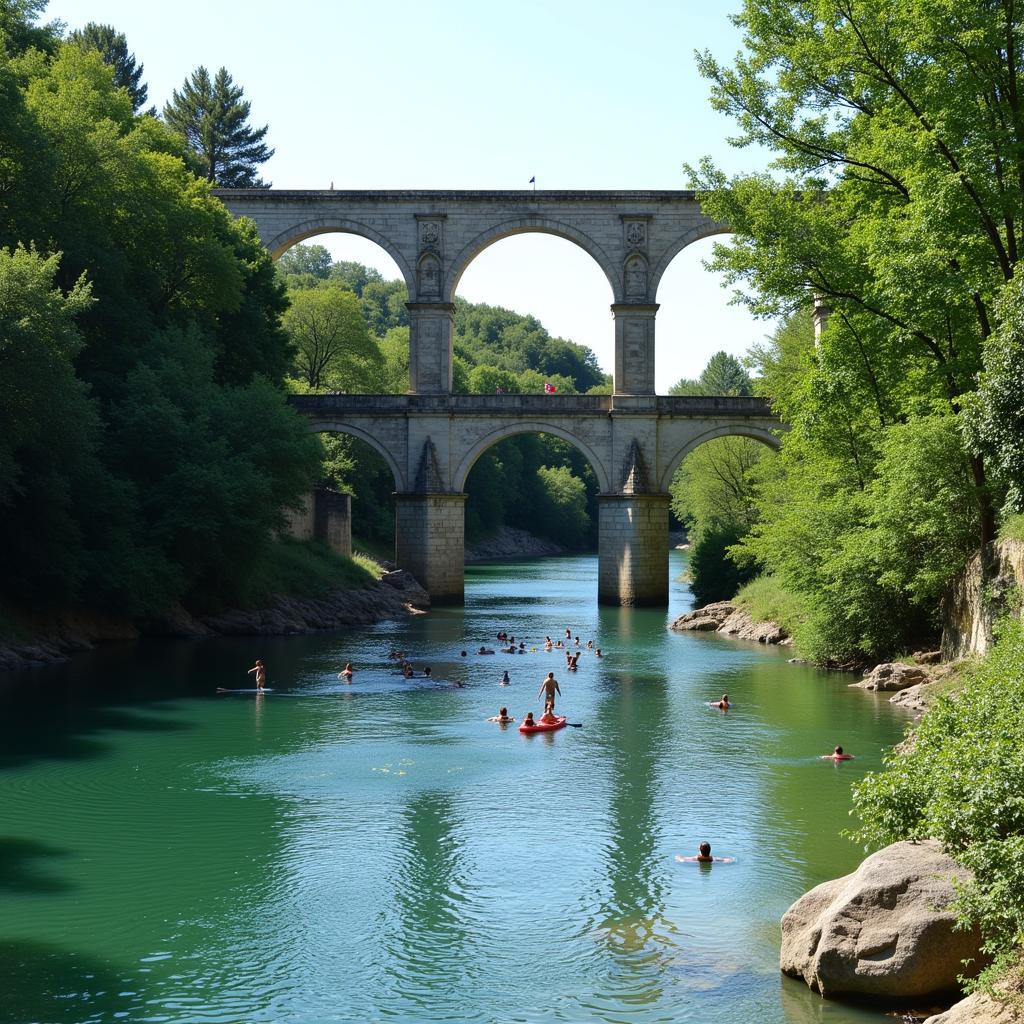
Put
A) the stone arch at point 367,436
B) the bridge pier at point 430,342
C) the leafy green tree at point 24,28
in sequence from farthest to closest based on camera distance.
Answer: the stone arch at point 367,436
the bridge pier at point 430,342
the leafy green tree at point 24,28

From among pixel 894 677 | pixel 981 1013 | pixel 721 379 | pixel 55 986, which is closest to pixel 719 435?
pixel 894 677

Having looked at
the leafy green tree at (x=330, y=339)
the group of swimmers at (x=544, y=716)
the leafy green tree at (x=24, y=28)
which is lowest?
the group of swimmers at (x=544, y=716)

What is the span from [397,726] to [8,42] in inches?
1098

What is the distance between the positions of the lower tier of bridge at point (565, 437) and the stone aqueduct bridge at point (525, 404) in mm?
52

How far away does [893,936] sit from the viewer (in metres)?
10.6

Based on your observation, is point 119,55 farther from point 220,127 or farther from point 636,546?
point 636,546

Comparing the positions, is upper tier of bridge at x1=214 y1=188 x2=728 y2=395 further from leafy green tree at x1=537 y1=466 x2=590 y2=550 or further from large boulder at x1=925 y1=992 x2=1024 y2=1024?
leafy green tree at x1=537 y1=466 x2=590 y2=550

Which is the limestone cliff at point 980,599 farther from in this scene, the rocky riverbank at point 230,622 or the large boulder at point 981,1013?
the rocky riverbank at point 230,622

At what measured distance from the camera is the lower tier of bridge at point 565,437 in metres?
50.2

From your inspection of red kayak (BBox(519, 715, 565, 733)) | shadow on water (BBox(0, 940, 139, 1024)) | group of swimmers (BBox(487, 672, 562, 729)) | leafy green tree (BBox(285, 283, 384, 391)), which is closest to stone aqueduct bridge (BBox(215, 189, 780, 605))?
leafy green tree (BBox(285, 283, 384, 391))

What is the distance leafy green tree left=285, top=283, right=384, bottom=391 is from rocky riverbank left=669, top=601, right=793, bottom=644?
31.0 metres

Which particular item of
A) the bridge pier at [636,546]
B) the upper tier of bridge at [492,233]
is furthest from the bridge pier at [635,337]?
the bridge pier at [636,546]

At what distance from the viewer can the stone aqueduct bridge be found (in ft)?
164

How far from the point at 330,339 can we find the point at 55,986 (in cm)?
5977
